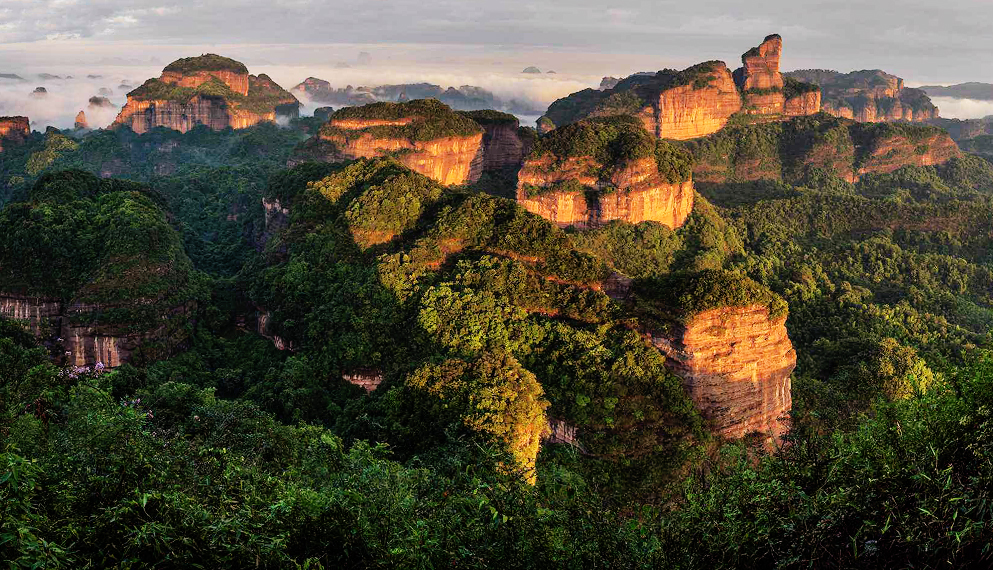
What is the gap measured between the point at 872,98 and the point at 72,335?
179409mm

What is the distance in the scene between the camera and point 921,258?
2623 inches

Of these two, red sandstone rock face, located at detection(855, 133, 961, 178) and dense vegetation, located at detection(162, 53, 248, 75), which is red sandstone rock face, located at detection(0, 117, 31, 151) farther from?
red sandstone rock face, located at detection(855, 133, 961, 178)

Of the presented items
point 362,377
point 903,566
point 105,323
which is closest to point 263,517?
point 903,566

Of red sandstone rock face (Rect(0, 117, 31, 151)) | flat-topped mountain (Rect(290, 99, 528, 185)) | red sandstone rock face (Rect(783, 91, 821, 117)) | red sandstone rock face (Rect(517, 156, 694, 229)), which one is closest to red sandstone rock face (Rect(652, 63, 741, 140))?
red sandstone rock face (Rect(783, 91, 821, 117))

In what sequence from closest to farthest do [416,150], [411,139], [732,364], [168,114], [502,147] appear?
[732,364] → [416,150] → [411,139] → [502,147] → [168,114]

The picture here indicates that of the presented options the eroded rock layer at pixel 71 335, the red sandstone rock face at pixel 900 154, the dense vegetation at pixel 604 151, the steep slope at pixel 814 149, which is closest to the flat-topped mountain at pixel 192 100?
the steep slope at pixel 814 149

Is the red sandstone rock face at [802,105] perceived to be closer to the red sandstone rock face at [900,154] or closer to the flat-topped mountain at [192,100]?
the red sandstone rock face at [900,154]

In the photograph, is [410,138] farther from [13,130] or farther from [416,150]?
[13,130]

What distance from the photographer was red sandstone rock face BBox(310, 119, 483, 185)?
2660 inches

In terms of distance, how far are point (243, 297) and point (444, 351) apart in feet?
62.4

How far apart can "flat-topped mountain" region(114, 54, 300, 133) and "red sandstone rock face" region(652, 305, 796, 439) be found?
112014 millimetres

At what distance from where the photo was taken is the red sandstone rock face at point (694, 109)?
96.7m

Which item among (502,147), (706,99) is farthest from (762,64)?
(502,147)

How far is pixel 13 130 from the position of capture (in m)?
101
